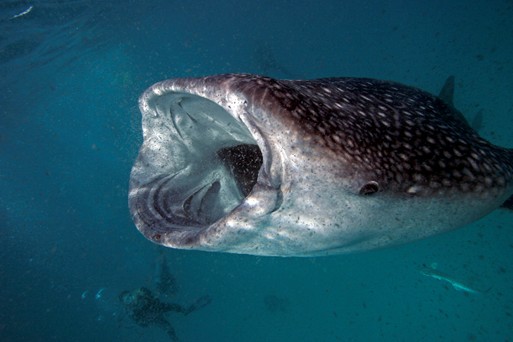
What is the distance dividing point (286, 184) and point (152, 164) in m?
1.63

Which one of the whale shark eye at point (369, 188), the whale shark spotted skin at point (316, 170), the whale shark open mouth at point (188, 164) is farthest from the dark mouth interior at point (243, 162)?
the whale shark eye at point (369, 188)

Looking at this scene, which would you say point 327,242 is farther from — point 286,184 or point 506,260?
point 506,260

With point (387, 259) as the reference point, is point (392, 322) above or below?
below

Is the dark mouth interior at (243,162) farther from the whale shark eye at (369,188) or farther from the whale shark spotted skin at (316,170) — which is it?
the whale shark eye at (369,188)

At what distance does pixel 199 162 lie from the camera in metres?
3.00

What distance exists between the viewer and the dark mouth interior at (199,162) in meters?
2.49

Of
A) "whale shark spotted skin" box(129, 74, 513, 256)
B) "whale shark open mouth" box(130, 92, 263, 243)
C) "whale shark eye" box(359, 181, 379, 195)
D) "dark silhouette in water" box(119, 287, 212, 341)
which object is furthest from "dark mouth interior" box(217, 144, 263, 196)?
"dark silhouette in water" box(119, 287, 212, 341)

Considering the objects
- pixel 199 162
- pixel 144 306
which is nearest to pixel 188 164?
pixel 199 162

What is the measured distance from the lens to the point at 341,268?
2631 cm

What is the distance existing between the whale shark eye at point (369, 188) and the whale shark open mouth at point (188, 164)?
1050mm

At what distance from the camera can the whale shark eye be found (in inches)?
62.1

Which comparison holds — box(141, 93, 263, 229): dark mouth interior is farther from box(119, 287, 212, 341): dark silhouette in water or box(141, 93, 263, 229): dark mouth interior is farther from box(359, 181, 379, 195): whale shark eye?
box(119, 287, 212, 341): dark silhouette in water

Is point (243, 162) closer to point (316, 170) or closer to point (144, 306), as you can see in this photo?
point (316, 170)

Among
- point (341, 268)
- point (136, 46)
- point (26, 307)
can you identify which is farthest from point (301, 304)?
point (26, 307)
